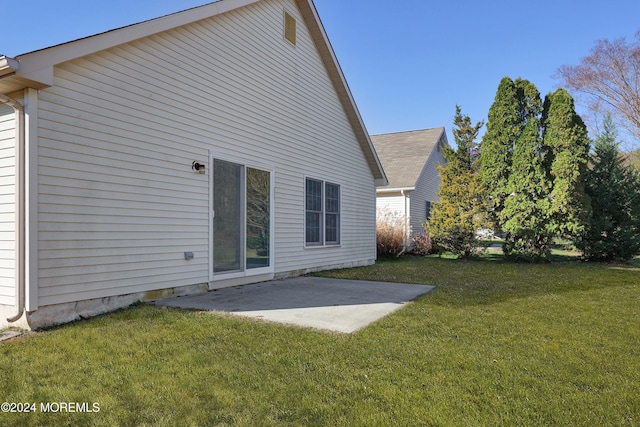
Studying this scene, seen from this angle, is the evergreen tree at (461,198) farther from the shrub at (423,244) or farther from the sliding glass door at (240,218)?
the sliding glass door at (240,218)

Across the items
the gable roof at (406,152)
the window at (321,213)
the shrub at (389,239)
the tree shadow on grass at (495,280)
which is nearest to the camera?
the tree shadow on grass at (495,280)

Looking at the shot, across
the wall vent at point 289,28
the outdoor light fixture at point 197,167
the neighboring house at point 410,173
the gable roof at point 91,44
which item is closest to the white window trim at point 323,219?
the wall vent at point 289,28

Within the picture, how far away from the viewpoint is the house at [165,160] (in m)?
4.18

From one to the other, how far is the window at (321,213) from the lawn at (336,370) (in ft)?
14.9

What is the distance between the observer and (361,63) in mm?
14945

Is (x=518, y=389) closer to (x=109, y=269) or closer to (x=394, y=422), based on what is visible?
(x=394, y=422)

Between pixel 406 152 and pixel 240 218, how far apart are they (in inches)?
516

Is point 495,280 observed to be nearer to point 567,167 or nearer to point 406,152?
point 567,167

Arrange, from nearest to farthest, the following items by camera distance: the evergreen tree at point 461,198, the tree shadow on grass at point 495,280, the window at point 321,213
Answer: the tree shadow on grass at point 495,280 → the window at point 321,213 → the evergreen tree at point 461,198

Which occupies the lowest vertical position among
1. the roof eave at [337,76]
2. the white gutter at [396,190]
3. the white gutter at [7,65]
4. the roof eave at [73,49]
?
the white gutter at [396,190]

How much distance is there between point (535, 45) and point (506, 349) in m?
15.9

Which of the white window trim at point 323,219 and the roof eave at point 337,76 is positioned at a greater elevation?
the roof eave at point 337,76

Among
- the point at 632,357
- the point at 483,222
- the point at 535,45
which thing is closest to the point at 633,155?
the point at 535,45

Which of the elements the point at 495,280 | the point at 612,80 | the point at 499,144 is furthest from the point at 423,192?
the point at 612,80
